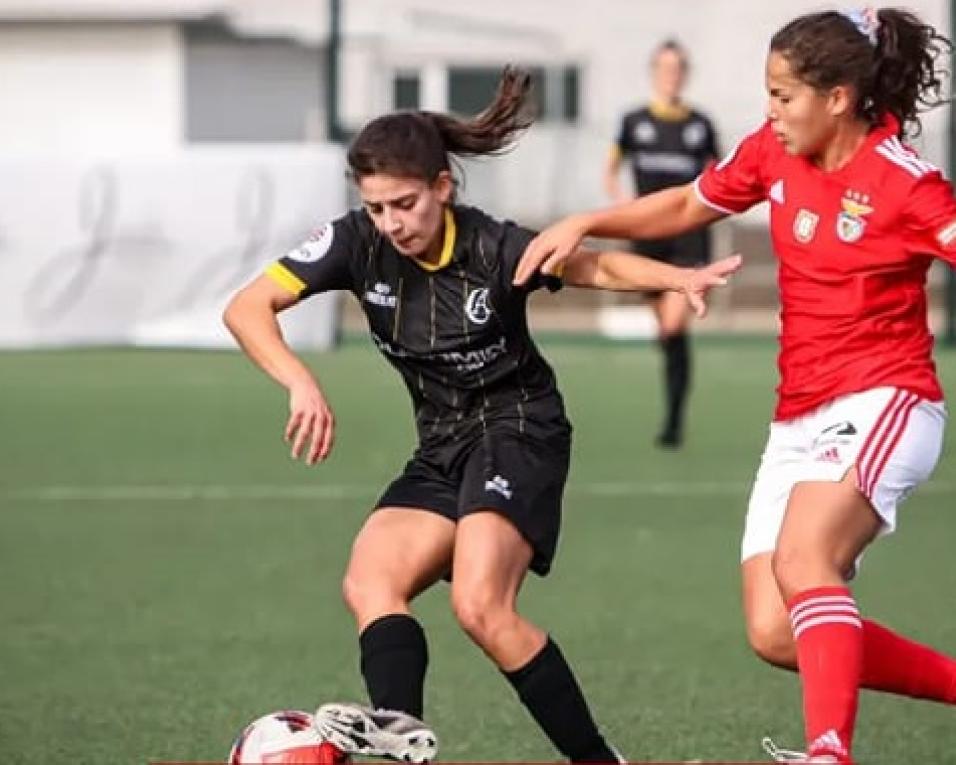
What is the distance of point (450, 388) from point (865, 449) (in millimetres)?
943

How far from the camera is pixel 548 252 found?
5727 millimetres

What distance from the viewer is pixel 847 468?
5.58 metres

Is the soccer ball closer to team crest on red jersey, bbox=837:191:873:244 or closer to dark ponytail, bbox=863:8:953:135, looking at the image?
team crest on red jersey, bbox=837:191:873:244

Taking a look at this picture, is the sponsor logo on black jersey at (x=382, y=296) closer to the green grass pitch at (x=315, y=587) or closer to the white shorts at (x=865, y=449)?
the white shorts at (x=865, y=449)

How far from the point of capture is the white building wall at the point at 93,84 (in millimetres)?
30359

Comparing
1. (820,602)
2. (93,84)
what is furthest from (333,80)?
(820,602)

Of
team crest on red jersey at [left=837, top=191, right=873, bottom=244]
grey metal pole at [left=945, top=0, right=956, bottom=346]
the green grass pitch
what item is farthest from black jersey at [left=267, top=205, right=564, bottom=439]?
grey metal pole at [left=945, top=0, right=956, bottom=346]

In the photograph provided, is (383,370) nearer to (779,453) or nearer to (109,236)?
(109,236)

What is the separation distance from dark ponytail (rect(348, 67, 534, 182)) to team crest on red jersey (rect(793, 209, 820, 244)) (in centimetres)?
66

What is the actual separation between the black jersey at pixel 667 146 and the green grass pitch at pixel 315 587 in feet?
4.27

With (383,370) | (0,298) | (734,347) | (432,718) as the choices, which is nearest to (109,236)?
(0,298)

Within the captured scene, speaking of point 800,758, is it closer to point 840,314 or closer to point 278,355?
point 840,314

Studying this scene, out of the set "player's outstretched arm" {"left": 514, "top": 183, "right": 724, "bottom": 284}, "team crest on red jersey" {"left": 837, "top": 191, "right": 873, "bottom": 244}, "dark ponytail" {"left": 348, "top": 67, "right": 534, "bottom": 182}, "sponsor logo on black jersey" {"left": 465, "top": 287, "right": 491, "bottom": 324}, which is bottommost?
"sponsor logo on black jersey" {"left": 465, "top": 287, "right": 491, "bottom": 324}

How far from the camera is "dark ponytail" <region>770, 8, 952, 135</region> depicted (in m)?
5.61
